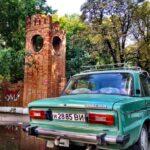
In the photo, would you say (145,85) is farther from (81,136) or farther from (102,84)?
(81,136)

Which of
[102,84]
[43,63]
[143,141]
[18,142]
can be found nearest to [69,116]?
[102,84]

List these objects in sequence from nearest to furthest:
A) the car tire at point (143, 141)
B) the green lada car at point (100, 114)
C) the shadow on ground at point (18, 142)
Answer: the green lada car at point (100, 114) < the car tire at point (143, 141) < the shadow on ground at point (18, 142)

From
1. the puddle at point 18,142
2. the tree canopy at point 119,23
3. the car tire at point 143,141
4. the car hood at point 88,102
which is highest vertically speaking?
the tree canopy at point 119,23

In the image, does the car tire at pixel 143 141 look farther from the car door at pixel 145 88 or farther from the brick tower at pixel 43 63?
the brick tower at pixel 43 63

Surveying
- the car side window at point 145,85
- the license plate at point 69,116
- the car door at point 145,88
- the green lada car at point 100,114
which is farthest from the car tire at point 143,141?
the license plate at point 69,116

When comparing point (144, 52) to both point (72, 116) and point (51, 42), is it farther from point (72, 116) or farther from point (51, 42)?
point (72, 116)

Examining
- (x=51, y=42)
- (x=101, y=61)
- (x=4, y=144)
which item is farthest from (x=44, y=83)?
(x=101, y=61)

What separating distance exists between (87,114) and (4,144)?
11.9 feet

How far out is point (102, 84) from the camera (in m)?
7.84

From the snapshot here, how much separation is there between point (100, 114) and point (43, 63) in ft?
36.9

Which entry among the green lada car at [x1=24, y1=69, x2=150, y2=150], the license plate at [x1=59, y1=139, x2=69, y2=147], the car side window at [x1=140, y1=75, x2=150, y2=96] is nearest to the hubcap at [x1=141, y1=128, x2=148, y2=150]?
the green lada car at [x1=24, y1=69, x2=150, y2=150]

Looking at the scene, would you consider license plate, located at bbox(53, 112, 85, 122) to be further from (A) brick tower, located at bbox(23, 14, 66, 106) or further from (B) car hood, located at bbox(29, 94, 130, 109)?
(A) brick tower, located at bbox(23, 14, 66, 106)

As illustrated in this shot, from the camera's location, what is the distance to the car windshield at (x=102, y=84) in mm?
7520

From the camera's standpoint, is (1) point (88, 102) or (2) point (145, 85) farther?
(2) point (145, 85)
